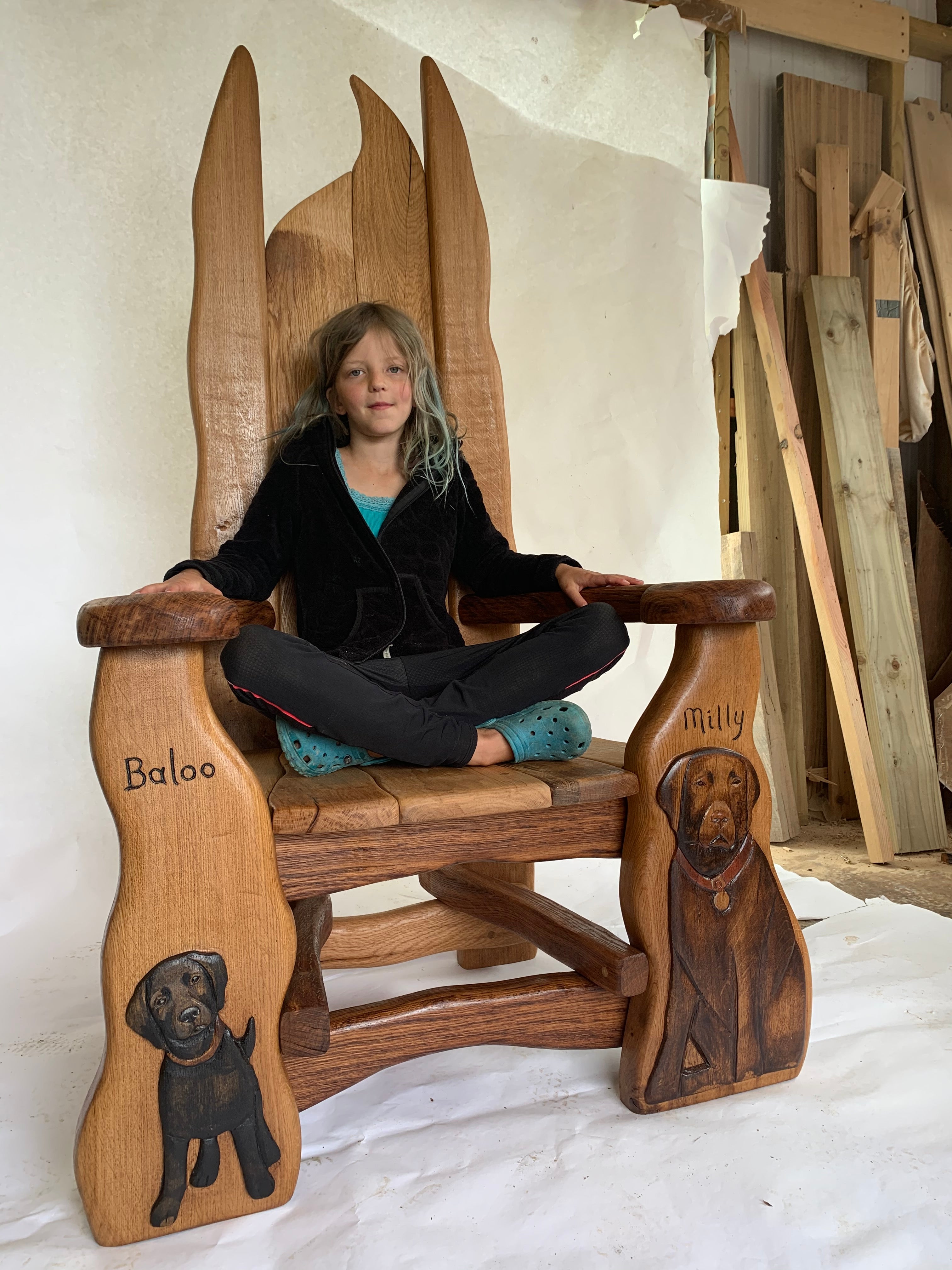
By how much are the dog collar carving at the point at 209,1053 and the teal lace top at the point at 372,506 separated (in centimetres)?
84

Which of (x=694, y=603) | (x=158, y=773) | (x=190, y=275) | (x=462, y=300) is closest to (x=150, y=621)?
(x=158, y=773)

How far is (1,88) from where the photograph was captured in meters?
1.98

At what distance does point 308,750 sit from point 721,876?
0.53 m

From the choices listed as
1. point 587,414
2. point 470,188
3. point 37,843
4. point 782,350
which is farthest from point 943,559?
point 37,843

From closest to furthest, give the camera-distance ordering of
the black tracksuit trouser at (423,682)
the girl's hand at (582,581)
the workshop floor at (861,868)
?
1. the black tracksuit trouser at (423,682)
2. the girl's hand at (582,581)
3. the workshop floor at (861,868)

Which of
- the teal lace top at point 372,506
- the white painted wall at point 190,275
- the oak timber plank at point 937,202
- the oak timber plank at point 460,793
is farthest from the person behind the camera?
the oak timber plank at point 937,202

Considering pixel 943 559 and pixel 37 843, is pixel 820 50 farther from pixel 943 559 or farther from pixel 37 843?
pixel 37 843

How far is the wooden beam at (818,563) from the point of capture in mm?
2678

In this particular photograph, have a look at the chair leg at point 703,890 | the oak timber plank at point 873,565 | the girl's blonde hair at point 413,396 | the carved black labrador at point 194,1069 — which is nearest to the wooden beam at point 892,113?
the oak timber plank at point 873,565

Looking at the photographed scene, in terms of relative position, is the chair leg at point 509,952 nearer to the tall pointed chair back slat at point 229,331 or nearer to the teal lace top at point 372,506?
the tall pointed chair back slat at point 229,331

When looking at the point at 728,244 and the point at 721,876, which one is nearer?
the point at 721,876

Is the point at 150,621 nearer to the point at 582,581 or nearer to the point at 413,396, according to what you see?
the point at 582,581

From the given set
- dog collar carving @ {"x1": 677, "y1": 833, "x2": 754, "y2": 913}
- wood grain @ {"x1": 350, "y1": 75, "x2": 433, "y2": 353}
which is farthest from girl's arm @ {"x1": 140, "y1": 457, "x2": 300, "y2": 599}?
dog collar carving @ {"x1": 677, "y1": 833, "x2": 754, "y2": 913}

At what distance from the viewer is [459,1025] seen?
3.84ft
